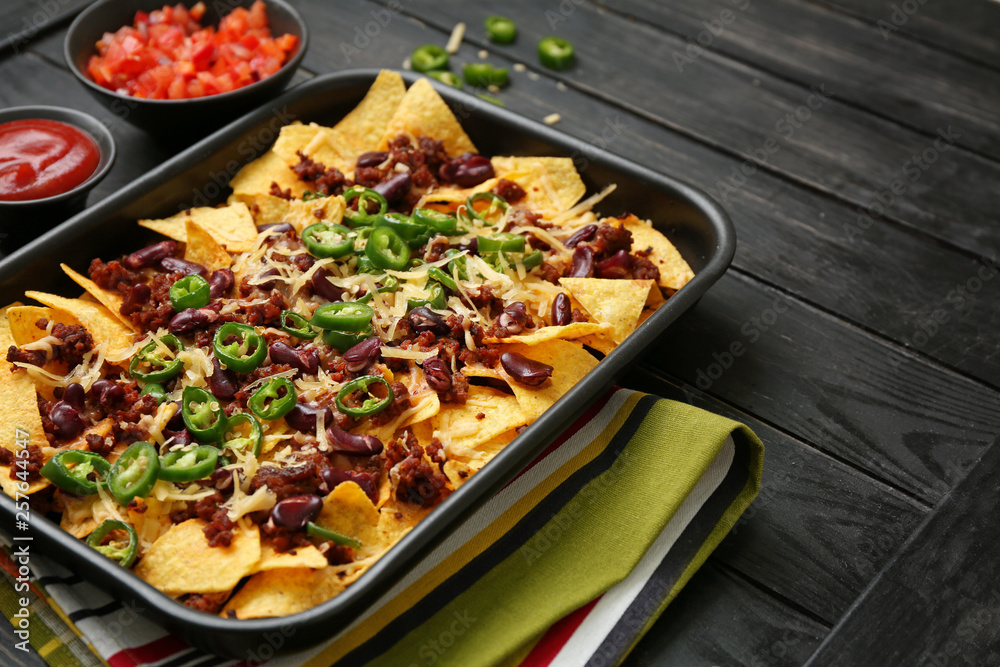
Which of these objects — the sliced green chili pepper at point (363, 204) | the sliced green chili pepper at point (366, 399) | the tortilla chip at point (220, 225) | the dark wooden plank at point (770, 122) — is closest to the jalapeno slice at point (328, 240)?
the sliced green chili pepper at point (363, 204)

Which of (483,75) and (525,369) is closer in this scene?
(525,369)

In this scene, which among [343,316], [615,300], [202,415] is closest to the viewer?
[202,415]

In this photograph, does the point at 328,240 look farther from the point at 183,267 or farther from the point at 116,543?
the point at 116,543

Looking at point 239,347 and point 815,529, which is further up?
point 239,347

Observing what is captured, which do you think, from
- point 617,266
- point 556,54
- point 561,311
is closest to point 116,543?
point 561,311

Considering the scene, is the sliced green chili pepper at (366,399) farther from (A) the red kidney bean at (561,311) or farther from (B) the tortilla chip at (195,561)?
(A) the red kidney bean at (561,311)

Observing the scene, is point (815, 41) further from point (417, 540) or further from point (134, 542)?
point (134, 542)

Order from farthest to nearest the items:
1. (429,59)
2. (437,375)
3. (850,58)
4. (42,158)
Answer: (850,58), (429,59), (42,158), (437,375)

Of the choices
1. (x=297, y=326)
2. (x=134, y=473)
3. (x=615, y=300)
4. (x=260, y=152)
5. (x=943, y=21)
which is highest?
(x=943, y=21)
